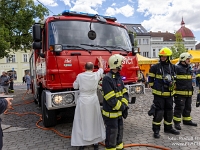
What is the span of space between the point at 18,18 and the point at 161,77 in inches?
547

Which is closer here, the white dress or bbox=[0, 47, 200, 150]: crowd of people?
bbox=[0, 47, 200, 150]: crowd of people

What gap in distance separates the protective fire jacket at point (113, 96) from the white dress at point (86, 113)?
0.35m

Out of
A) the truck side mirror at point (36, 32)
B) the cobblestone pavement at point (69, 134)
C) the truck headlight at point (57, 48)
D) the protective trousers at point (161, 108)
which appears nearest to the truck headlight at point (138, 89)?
the protective trousers at point (161, 108)

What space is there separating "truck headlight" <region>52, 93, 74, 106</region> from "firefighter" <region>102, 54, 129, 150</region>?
94 centimetres

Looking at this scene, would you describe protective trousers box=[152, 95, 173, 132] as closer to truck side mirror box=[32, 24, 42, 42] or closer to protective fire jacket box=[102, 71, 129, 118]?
protective fire jacket box=[102, 71, 129, 118]

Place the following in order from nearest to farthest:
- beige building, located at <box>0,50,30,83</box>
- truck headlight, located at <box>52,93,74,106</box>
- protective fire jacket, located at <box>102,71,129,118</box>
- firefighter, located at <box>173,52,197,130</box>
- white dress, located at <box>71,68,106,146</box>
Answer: protective fire jacket, located at <box>102,71,129,118</box>, white dress, located at <box>71,68,106,146</box>, truck headlight, located at <box>52,93,74,106</box>, firefighter, located at <box>173,52,197,130</box>, beige building, located at <box>0,50,30,83</box>

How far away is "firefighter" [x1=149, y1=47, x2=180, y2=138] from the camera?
439 cm

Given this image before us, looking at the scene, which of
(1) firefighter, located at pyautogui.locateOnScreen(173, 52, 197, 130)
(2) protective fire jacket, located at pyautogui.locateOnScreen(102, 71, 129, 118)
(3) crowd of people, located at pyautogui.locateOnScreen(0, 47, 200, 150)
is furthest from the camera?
(1) firefighter, located at pyautogui.locateOnScreen(173, 52, 197, 130)

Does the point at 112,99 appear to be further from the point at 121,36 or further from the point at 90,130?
the point at 121,36

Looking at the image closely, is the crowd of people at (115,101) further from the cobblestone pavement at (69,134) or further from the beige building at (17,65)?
the beige building at (17,65)

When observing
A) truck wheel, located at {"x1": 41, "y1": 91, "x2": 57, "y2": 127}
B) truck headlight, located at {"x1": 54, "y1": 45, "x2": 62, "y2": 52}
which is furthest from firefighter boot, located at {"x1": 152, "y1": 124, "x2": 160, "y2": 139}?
truck headlight, located at {"x1": 54, "y1": 45, "x2": 62, "y2": 52}

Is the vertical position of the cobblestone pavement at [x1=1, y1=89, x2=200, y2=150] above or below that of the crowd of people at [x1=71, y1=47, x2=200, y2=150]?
below

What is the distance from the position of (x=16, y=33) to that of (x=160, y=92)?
14529 millimetres

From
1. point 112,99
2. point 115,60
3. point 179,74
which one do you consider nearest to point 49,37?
point 115,60
